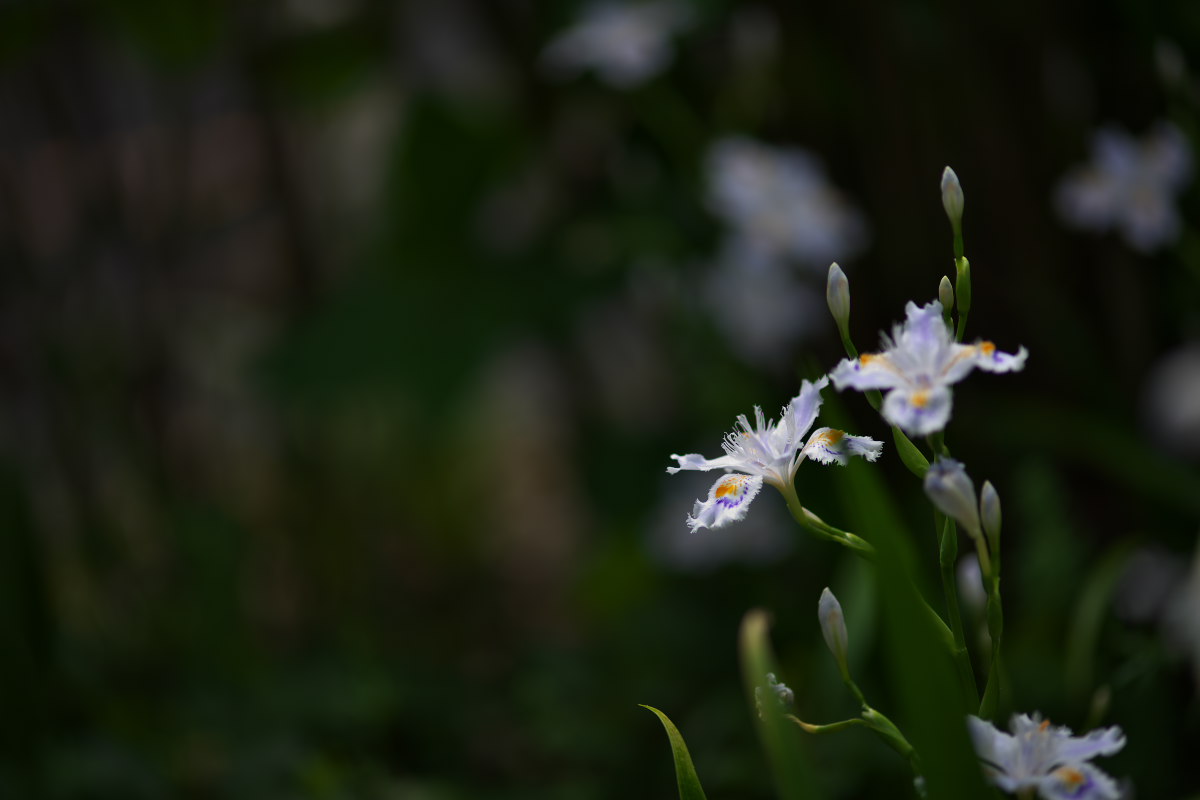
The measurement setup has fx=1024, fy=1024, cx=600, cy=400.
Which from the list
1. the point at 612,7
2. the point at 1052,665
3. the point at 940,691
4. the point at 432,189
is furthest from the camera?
the point at 432,189

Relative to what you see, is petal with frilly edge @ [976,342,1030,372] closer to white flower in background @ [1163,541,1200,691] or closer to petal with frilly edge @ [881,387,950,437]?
petal with frilly edge @ [881,387,950,437]

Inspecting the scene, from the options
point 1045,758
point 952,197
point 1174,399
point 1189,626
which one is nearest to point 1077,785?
point 1045,758

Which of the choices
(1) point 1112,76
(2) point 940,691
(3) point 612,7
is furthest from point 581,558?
(2) point 940,691

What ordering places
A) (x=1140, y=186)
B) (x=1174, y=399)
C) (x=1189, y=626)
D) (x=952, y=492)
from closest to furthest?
(x=952, y=492) < (x=1189, y=626) < (x=1140, y=186) < (x=1174, y=399)

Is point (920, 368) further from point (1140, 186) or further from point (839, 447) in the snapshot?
point (1140, 186)

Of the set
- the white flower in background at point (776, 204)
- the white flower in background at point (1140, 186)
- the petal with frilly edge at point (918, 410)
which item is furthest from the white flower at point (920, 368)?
the white flower in background at point (776, 204)

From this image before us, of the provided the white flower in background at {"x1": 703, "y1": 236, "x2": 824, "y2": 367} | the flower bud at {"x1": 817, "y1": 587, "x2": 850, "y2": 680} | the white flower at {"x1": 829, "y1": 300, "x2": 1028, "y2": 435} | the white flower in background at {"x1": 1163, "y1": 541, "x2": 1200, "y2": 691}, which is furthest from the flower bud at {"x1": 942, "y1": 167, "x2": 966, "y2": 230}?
the white flower in background at {"x1": 703, "y1": 236, "x2": 824, "y2": 367}

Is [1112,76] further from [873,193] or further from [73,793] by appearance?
[73,793]
